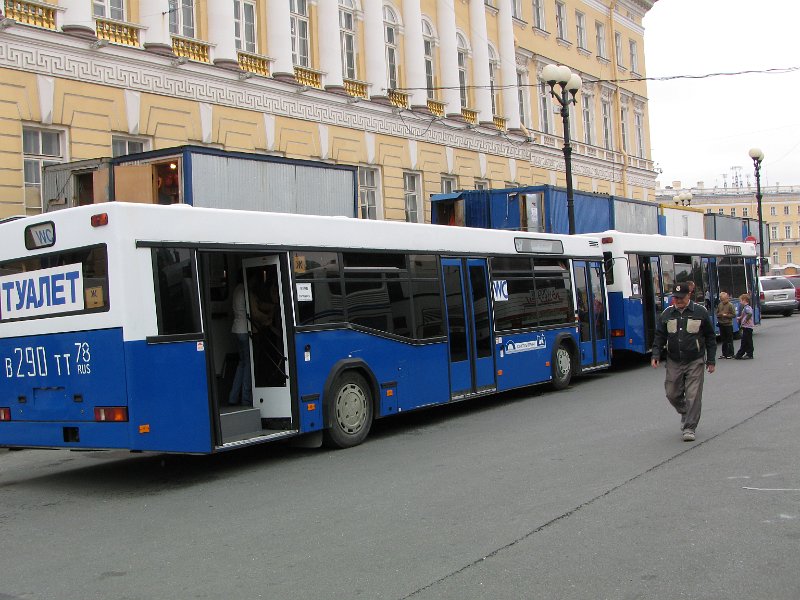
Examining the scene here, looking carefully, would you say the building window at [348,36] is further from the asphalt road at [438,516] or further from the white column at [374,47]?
the asphalt road at [438,516]

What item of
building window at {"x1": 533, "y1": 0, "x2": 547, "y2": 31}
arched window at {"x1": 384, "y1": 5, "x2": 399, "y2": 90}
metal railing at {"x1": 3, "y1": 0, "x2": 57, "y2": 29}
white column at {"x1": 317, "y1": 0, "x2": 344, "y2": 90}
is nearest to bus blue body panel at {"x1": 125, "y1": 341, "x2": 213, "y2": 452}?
metal railing at {"x1": 3, "y1": 0, "x2": 57, "y2": 29}

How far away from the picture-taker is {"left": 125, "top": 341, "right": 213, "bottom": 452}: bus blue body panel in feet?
29.6

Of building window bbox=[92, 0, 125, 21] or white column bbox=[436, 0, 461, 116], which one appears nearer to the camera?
building window bbox=[92, 0, 125, 21]

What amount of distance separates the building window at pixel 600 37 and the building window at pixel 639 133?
4.89m

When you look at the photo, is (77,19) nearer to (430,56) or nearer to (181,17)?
(181,17)

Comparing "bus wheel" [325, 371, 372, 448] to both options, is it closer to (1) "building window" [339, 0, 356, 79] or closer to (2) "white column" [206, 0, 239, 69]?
(2) "white column" [206, 0, 239, 69]

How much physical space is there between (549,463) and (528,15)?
3234 cm

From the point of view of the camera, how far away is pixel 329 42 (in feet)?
87.4

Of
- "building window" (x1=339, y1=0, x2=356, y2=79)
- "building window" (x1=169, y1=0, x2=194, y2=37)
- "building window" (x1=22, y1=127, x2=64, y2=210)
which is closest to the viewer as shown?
"building window" (x1=22, y1=127, x2=64, y2=210)

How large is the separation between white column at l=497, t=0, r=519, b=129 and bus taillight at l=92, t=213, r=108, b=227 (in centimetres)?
2846

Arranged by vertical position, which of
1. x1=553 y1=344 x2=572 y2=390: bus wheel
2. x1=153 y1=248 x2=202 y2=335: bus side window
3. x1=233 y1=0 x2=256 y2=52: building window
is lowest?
x1=553 y1=344 x2=572 y2=390: bus wheel

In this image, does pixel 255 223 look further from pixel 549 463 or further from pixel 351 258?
pixel 549 463

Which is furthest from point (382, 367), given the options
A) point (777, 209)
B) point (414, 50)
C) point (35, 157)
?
point (777, 209)

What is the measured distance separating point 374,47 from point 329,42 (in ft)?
7.65
